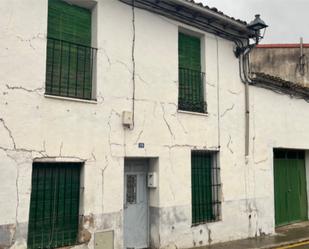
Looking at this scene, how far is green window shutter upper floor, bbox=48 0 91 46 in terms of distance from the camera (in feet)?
23.2

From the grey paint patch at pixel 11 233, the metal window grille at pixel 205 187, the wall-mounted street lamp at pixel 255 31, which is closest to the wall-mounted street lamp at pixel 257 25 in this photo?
the wall-mounted street lamp at pixel 255 31

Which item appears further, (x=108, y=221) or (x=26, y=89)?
(x=108, y=221)

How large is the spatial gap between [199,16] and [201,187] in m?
4.33

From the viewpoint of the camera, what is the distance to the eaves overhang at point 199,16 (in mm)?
8469

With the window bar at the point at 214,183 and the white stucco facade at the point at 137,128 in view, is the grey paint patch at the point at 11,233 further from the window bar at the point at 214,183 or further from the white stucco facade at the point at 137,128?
the window bar at the point at 214,183

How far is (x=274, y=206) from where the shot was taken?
11781mm

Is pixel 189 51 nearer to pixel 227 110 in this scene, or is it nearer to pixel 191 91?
pixel 191 91

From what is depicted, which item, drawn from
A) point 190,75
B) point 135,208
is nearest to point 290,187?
point 190,75

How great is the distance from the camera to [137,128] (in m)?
7.98

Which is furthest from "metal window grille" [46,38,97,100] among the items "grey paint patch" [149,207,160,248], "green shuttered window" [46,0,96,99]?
"grey paint patch" [149,207,160,248]

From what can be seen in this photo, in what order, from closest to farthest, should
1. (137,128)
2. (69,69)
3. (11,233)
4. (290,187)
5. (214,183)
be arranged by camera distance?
(11,233)
(69,69)
(137,128)
(214,183)
(290,187)

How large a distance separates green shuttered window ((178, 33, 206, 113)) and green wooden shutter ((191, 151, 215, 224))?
4.09 feet

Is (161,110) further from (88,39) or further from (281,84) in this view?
(281,84)

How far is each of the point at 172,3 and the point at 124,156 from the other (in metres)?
3.76
